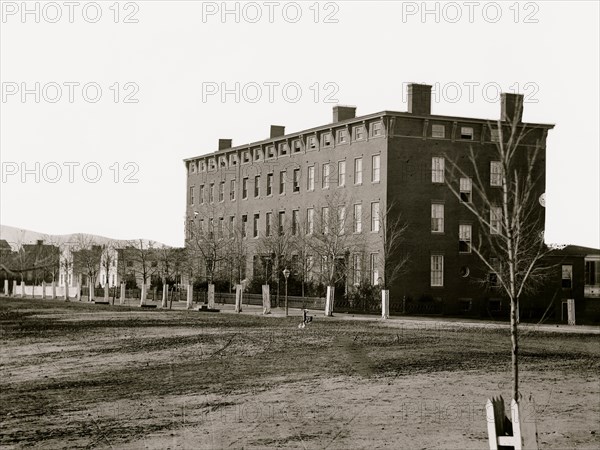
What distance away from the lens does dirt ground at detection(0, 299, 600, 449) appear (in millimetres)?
14289

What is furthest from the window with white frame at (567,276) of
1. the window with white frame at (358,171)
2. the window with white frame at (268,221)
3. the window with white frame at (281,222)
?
the window with white frame at (268,221)

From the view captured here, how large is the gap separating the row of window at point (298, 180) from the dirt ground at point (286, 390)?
2868 centimetres

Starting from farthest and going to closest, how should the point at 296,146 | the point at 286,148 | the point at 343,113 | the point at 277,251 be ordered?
1. the point at 286,148
2. the point at 296,146
3. the point at 343,113
4. the point at 277,251

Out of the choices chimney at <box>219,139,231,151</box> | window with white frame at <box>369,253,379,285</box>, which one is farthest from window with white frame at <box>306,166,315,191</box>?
chimney at <box>219,139,231,151</box>

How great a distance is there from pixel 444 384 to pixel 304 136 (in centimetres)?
4912

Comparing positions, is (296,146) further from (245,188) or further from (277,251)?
(245,188)

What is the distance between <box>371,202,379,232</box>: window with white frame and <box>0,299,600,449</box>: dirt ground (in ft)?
88.6

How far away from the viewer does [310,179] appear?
6631cm

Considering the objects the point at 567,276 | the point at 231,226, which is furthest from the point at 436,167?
the point at 231,226

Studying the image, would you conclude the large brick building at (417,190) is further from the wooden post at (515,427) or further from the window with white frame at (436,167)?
the wooden post at (515,427)

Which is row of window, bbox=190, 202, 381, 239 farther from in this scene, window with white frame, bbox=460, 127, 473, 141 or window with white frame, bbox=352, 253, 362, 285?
window with white frame, bbox=460, 127, 473, 141

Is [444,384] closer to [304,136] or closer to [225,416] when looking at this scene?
[225,416]

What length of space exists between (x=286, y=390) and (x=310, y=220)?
47672 mm

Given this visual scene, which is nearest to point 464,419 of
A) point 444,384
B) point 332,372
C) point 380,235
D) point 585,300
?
point 444,384
